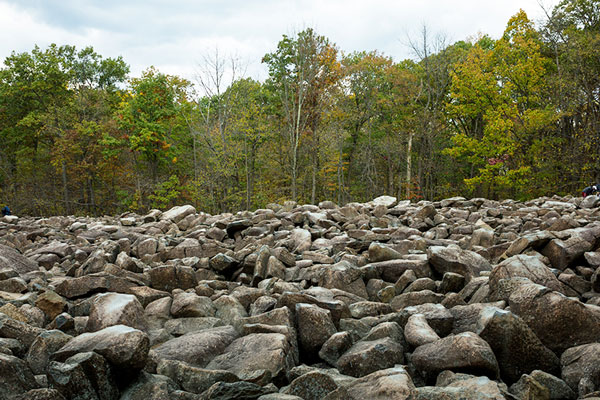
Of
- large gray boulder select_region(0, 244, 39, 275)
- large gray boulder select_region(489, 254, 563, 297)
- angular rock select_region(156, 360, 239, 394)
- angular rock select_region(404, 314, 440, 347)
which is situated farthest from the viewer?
large gray boulder select_region(0, 244, 39, 275)

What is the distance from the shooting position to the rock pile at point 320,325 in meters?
2.52

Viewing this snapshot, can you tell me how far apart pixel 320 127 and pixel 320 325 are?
23957 millimetres

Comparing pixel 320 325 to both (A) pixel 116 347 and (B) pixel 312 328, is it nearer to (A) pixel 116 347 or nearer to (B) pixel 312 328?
(B) pixel 312 328

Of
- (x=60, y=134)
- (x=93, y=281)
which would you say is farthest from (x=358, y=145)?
(x=93, y=281)

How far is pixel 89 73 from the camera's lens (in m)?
39.3

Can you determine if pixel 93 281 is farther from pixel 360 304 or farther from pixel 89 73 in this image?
pixel 89 73

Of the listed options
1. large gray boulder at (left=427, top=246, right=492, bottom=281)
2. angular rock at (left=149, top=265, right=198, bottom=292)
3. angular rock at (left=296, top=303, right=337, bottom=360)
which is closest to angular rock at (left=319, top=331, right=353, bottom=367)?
angular rock at (left=296, top=303, right=337, bottom=360)

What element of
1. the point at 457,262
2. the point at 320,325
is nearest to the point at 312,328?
the point at 320,325

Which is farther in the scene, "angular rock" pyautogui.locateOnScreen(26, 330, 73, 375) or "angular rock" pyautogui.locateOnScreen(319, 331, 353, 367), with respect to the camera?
"angular rock" pyautogui.locateOnScreen(319, 331, 353, 367)

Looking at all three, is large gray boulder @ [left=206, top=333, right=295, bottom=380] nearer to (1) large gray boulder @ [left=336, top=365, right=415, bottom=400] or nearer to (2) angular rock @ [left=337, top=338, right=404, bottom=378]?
(2) angular rock @ [left=337, top=338, right=404, bottom=378]

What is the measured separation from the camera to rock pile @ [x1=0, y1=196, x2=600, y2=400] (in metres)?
2.52

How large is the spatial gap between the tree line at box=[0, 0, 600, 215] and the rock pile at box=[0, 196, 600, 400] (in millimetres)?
18506

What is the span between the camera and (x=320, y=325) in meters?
3.43

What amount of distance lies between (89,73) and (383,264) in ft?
136
